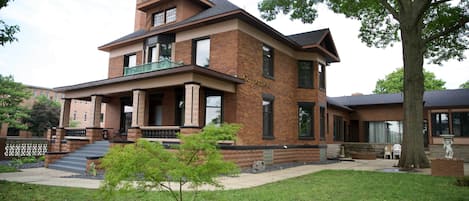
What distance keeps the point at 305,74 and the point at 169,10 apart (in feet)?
29.6

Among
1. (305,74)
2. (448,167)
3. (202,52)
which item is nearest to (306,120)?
(305,74)

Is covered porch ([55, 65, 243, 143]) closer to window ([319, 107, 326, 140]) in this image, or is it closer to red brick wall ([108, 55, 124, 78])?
red brick wall ([108, 55, 124, 78])

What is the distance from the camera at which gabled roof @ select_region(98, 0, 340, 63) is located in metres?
14.7

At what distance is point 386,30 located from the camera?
2166 centimetres

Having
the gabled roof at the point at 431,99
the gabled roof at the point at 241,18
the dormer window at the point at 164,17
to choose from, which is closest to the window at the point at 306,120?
the gabled roof at the point at 241,18

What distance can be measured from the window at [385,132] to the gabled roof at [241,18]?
966cm

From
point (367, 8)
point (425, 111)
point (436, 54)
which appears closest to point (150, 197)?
point (367, 8)

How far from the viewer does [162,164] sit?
4.69 metres

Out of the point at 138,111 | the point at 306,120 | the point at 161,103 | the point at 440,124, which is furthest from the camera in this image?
the point at 440,124

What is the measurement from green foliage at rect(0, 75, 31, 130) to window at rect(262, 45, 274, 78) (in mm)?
35596

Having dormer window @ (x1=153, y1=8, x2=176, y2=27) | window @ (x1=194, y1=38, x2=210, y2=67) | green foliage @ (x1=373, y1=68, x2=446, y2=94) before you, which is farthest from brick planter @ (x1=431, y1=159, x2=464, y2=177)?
green foliage @ (x1=373, y1=68, x2=446, y2=94)

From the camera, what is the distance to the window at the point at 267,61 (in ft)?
54.6

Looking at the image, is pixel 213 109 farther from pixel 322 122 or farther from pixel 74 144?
pixel 322 122

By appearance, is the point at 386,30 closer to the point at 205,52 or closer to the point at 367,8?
the point at 367,8
